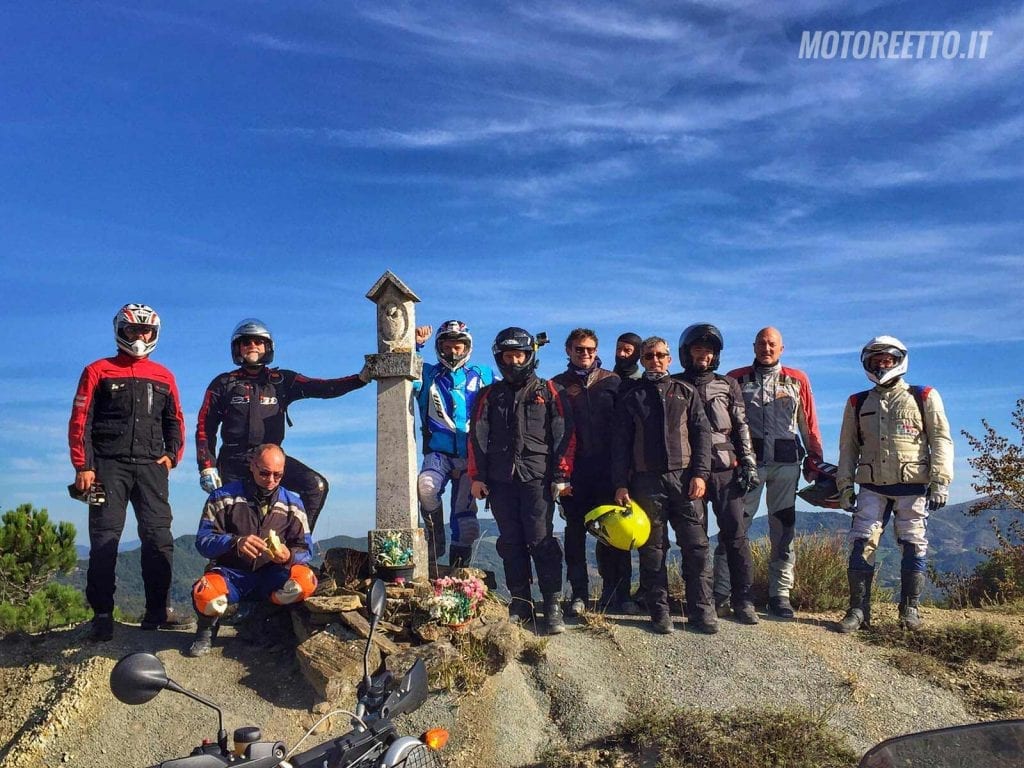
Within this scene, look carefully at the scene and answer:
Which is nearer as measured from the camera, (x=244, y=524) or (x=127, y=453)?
(x=244, y=524)

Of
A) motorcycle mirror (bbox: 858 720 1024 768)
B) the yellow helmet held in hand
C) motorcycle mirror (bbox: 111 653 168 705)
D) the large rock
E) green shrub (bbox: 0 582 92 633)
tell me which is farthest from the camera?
green shrub (bbox: 0 582 92 633)

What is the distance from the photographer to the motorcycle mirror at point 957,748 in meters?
2.48

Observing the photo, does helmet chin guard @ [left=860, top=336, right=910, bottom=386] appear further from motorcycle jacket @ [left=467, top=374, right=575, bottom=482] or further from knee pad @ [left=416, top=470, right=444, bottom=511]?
knee pad @ [left=416, top=470, right=444, bottom=511]

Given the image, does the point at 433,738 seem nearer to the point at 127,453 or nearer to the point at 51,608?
the point at 127,453

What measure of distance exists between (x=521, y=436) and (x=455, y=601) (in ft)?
5.25

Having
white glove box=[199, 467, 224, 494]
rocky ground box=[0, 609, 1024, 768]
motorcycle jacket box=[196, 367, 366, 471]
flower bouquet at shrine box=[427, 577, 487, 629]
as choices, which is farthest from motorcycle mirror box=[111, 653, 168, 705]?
motorcycle jacket box=[196, 367, 366, 471]

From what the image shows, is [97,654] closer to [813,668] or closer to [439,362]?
[439,362]

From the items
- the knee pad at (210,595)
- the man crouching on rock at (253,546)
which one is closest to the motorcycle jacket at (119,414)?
the man crouching on rock at (253,546)

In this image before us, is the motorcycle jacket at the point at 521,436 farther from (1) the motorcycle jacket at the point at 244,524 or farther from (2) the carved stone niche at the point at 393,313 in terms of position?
(1) the motorcycle jacket at the point at 244,524

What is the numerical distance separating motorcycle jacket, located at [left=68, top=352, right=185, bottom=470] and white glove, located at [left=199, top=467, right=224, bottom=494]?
34 centimetres

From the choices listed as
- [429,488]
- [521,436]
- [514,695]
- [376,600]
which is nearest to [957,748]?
[376,600]

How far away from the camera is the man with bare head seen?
8.22 m

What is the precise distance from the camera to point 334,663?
21.9ft

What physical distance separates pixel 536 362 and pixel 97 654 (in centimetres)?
472
